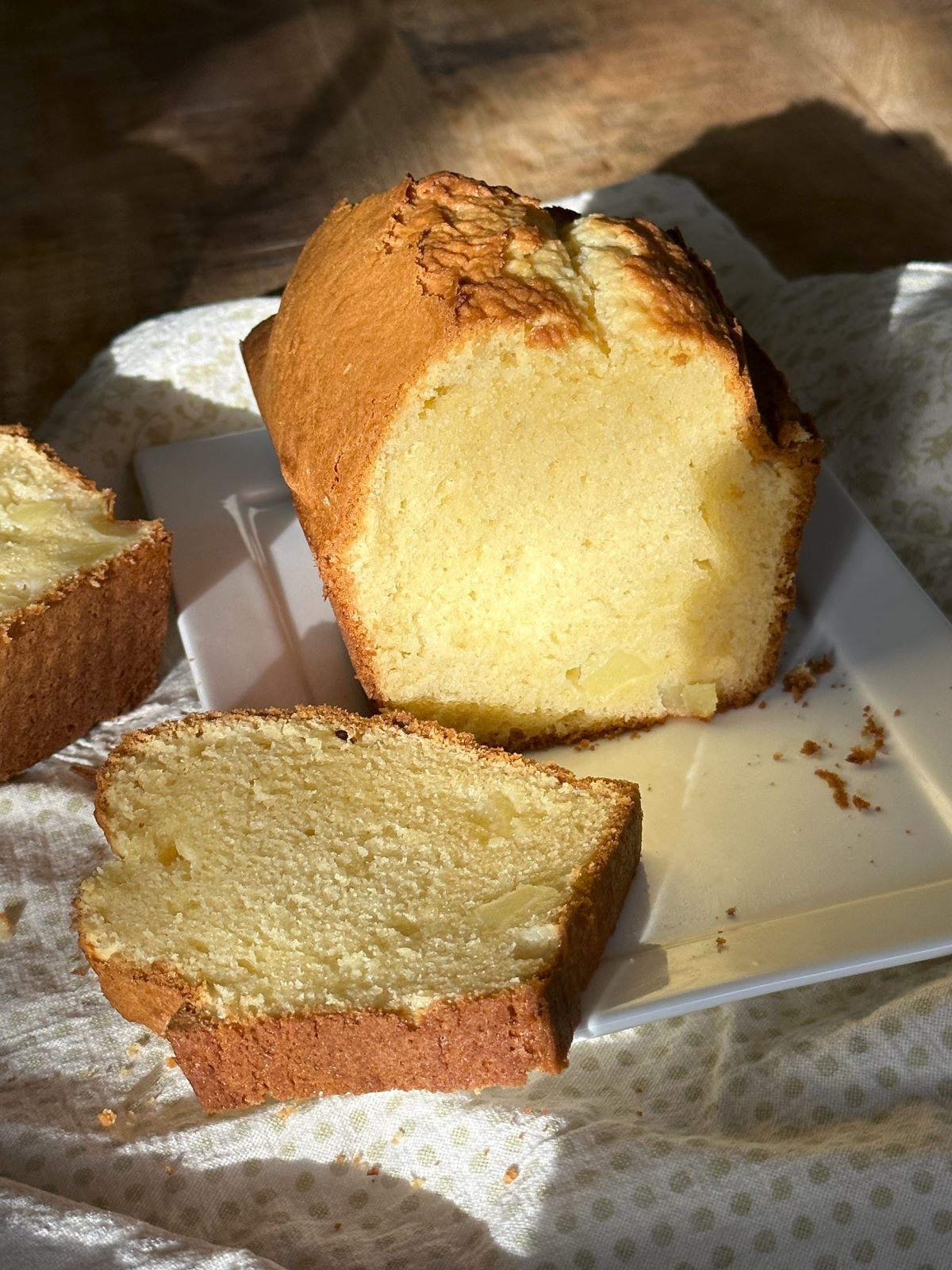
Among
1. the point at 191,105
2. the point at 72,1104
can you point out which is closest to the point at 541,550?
the point at 72,1104

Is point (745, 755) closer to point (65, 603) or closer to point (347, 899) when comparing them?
point (347, 899)

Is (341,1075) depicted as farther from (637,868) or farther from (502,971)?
(637,868)

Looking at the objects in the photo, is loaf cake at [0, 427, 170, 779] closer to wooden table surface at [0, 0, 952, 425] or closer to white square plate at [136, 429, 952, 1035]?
white square plate at [136, 429, 952, 1035]

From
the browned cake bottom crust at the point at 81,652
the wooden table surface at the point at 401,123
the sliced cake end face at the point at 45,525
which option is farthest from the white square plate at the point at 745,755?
the wooden table surface at the point at 401,123

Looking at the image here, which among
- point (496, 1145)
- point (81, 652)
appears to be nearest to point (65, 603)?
point (81, 652)

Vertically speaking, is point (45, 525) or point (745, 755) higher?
point (45, 525)

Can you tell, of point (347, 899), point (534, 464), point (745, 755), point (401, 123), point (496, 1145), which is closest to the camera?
point (496, 1145)

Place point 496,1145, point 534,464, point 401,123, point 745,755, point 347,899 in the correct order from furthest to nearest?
point 401,123 → point 745,755 → point 534,464 → point 347,899 → point 496,1145

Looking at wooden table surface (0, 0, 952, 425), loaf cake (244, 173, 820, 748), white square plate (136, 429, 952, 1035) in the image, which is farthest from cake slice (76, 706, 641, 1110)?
wooden table surface (0, 0, 952, 425)
